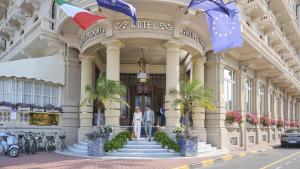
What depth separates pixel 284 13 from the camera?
3650 cm

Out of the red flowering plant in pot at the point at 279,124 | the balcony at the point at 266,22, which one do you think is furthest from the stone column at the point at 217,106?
the red flowering plant in pot at the point at 279,124

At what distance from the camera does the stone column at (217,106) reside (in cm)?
2100

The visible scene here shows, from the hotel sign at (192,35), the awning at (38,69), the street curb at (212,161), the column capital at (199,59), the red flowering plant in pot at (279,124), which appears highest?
the hotel sign at (192,35)

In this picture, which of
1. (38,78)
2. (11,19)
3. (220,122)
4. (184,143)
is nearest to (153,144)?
(184,143)

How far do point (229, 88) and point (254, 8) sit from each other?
18.9 feet

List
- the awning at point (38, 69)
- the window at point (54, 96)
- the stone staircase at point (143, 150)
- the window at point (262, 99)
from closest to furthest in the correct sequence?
the stone staircase at point (143, 150) < the awning at point (38, 69) < the window at point (54, 96) < the window at point (262, 99)

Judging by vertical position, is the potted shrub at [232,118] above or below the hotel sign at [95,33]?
below

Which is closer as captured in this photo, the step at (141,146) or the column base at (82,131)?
the step at (141,146)

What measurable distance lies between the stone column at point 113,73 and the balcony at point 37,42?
14.2 feet

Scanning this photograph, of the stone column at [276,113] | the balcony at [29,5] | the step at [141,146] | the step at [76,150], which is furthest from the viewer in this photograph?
the stone column at [276,113]

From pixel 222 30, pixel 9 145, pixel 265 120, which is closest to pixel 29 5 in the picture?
pixel 9 145

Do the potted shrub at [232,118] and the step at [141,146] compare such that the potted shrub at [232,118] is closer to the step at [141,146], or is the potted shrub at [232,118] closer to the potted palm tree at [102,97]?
the step at [141,146]

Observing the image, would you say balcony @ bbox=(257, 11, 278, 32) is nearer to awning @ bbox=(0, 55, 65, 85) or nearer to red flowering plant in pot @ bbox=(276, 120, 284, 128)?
red flowering plant in pot @ bbox=(276, 120, 284, 128)

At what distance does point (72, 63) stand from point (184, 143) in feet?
26.4
